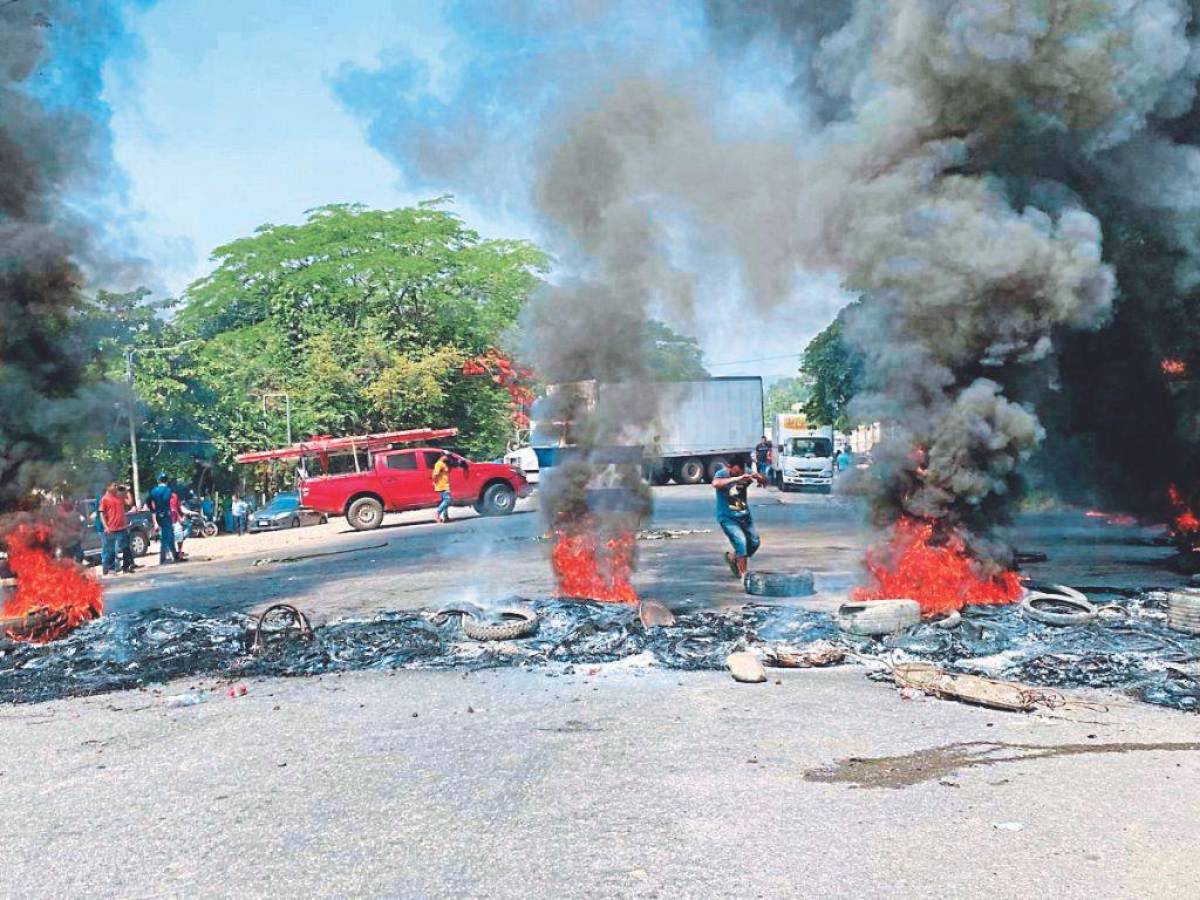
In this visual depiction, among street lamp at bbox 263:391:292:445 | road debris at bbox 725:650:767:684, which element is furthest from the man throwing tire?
street lamp at bbox 263:391:292:445

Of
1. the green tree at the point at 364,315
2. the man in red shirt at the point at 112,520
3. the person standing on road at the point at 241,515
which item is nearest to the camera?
the man in red shirt at the point at 112,520

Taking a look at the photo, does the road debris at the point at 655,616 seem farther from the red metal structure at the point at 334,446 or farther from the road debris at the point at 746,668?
the red metal structure at the point at 334,446

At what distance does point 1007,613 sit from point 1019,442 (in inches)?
77.8

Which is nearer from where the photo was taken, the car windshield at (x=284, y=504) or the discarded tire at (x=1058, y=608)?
the discarded tire at (x=1058, y=608)

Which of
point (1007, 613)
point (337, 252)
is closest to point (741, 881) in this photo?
point (1007, 613)

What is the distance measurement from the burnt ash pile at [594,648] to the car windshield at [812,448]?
25.5 m

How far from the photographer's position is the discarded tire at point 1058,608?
9531 mm

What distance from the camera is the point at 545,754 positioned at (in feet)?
20.7

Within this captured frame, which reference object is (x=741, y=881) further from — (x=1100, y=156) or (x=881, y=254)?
(x=1100, y=156)

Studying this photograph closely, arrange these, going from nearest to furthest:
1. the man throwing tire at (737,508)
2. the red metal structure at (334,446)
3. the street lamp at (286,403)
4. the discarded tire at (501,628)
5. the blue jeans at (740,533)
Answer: the discarded tire at (501,628) < the man throwing tire at (737,508) < the blue jeans at (740,533) < the red metal structure at (334,446) < the street lamp at (286,403)

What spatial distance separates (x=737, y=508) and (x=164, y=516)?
41.0 feet

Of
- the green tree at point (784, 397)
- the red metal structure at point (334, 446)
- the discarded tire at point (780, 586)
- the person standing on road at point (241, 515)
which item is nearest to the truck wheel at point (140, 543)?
the person standing on road at point (241, 515)

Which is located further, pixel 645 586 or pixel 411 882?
pixel 645 586

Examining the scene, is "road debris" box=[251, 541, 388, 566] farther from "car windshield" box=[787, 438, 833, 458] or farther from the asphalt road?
"car windshield" box=[787, 438, 833, 458]
